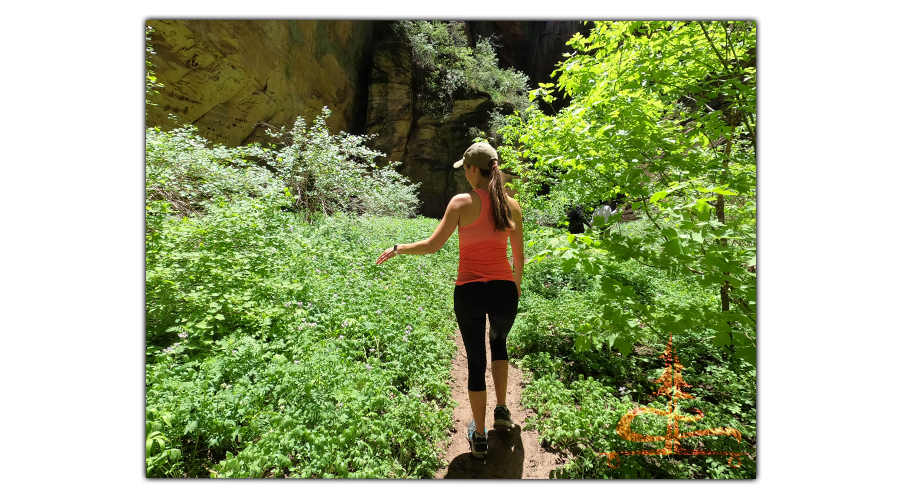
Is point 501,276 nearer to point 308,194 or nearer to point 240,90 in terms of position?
point 308,194

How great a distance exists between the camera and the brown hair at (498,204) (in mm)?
2119

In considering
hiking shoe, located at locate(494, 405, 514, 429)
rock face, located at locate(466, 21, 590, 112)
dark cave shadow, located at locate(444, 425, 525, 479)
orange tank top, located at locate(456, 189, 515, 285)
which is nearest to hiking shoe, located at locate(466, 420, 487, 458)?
dark cave shadow, located at locate(444, 425, 525, 479)

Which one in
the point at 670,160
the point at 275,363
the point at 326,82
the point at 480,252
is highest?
the point at 326,82

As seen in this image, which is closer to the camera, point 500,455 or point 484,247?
point 484,247

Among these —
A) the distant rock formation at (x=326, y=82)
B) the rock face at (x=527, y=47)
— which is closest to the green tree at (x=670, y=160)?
the distant rock formation at (x=326, y=82)

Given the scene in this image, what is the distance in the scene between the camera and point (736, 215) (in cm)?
266

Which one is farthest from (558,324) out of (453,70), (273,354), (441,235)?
(453,70)

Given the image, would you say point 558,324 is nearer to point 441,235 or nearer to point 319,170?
point 441,235

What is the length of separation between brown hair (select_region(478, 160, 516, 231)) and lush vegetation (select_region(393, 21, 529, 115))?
14.7 m

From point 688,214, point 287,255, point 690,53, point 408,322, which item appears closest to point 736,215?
point 688,214

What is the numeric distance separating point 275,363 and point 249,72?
9.57 metres

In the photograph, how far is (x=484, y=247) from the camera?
7.05 ft

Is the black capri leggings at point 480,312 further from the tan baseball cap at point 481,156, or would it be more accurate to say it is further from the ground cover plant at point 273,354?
the tan baseball cap at point 481,156

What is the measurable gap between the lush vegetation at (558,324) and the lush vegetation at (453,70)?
1362 cm
